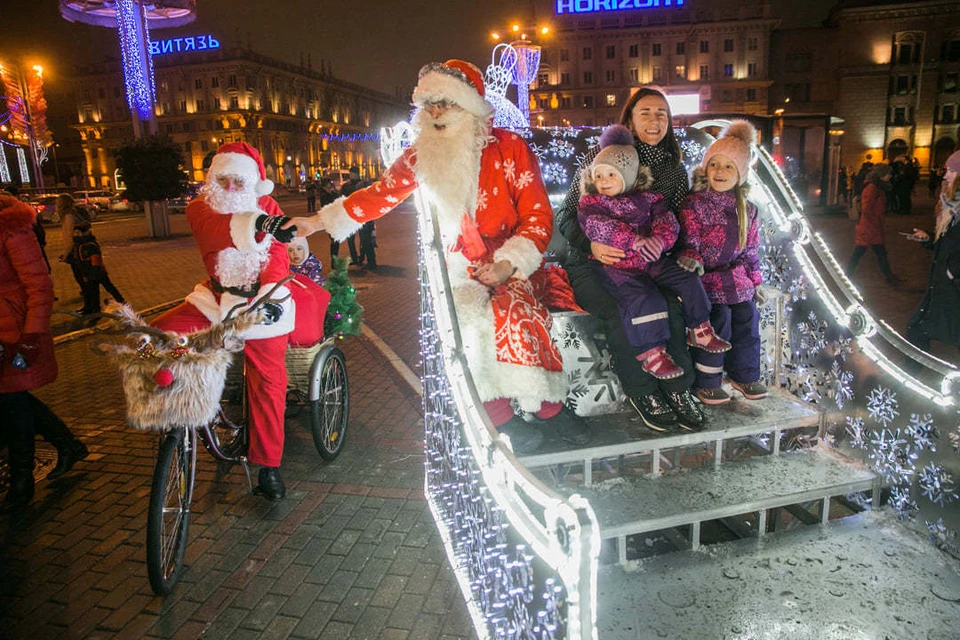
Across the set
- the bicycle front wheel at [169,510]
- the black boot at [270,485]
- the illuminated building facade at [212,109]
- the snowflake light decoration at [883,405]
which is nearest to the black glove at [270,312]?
the bicycle front wheel at [169,510]

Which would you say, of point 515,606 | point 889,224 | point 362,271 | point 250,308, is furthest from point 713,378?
point 889,224

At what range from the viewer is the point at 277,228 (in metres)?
3.50

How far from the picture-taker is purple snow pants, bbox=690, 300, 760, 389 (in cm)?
343

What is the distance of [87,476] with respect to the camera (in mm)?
4625

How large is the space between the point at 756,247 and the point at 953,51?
72780mm

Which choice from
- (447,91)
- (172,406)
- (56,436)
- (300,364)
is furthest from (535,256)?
(56,436)

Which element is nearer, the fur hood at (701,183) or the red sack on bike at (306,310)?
the fur hood at (701,183)

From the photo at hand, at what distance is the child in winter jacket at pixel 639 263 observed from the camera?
320 cm

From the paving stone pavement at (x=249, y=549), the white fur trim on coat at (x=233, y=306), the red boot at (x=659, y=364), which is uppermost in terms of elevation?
the white fur trim on coat at (x=233, y=306)

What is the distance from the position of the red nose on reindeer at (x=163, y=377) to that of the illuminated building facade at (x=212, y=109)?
268 ft

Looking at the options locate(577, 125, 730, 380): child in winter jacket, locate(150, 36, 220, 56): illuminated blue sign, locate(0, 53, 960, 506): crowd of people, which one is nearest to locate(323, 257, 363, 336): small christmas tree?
locate(0, 53, 960, 506): crowd of people

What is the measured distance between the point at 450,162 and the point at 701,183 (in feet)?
4.98

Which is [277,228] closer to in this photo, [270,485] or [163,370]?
[163,370]

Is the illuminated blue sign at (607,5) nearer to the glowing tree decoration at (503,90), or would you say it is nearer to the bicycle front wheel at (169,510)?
the glowing tree decoration at (503,90)
